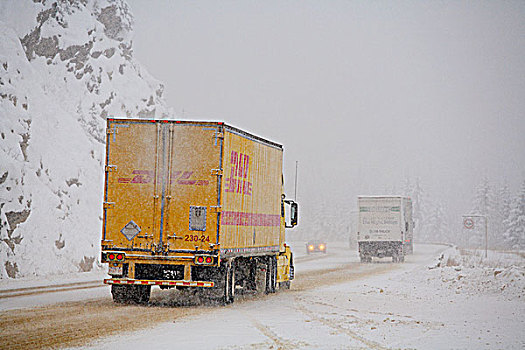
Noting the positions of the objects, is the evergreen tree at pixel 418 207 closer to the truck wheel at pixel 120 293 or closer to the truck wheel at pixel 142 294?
the truck wheel at pixel 142 294

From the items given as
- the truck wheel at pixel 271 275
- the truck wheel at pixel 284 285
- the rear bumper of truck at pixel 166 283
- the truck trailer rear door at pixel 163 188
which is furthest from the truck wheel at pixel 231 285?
the truck wheel at pixel 284 285

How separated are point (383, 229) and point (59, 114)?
18.9 m

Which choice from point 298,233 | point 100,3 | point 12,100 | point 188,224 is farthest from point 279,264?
point 298,233

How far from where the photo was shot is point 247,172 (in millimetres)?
17562

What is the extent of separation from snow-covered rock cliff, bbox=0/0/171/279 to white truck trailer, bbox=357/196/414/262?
15218 millimetres

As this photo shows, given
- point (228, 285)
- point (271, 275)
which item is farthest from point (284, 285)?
point (228, 285)

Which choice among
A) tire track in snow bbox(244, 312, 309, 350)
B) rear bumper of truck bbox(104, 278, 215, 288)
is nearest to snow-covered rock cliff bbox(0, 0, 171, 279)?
rear bumper of truck bbox(104, 278, 215, 288)

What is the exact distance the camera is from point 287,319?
14.3 m

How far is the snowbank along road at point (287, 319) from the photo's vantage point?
11.2m

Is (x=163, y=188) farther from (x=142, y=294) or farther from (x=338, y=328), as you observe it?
(x=338, y=328)

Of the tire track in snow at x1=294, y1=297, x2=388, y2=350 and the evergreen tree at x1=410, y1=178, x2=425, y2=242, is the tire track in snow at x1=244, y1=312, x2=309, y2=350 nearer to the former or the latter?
the tire track in snow at x1=294, y1=297, x2=388, y2=350

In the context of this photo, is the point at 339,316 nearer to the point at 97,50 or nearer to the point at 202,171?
the point at 202,171

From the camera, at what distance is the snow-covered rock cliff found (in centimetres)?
2822

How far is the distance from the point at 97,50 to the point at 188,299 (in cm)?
3048
